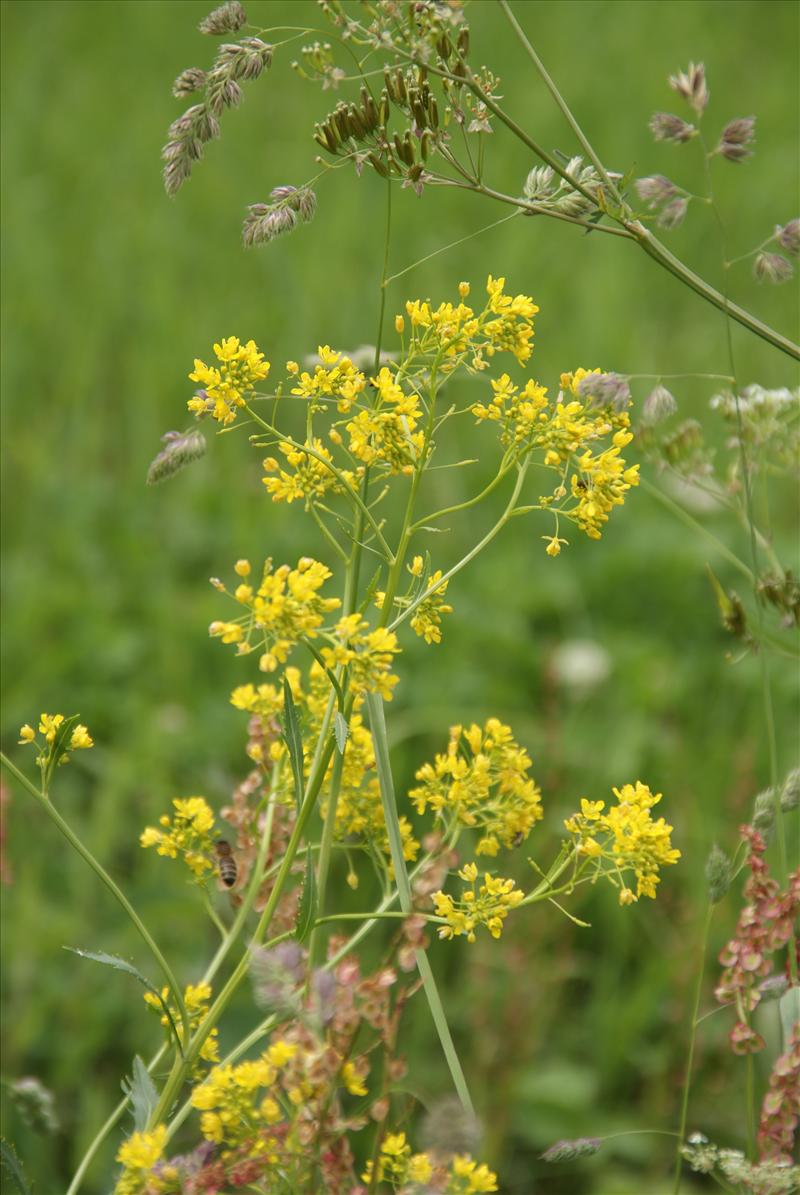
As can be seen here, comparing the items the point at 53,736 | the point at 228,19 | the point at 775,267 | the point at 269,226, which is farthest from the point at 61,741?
the point at 775,267

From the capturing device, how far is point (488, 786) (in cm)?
96

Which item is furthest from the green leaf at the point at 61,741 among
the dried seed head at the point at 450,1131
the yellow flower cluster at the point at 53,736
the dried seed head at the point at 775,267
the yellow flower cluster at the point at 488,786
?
the dried seed head at the point at 775,267

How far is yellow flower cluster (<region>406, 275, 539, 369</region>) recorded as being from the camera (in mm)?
871

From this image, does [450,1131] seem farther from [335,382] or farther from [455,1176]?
[335,382]

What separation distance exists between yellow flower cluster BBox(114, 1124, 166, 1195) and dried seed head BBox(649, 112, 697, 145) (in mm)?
724

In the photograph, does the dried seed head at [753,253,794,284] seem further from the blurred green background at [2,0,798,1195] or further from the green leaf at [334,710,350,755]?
the green leaf at [334,710,350,755]

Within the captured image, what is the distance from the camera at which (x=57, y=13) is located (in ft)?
16.1

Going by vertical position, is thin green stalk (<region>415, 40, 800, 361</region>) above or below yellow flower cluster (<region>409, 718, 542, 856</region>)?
above

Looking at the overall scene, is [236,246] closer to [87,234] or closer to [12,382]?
[87,234]

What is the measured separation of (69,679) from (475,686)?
740mm

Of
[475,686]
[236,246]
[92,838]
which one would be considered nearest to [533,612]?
[475,686]

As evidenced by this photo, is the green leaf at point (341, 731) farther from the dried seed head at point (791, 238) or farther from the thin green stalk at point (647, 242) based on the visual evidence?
the dried seed head at point (791, 238)

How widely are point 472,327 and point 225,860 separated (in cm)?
43

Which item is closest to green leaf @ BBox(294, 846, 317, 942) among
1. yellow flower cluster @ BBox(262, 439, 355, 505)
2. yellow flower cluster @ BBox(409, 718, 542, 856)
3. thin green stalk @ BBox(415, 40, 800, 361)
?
yellow flower cluster @ BBox(409, 718, 542, 856)
